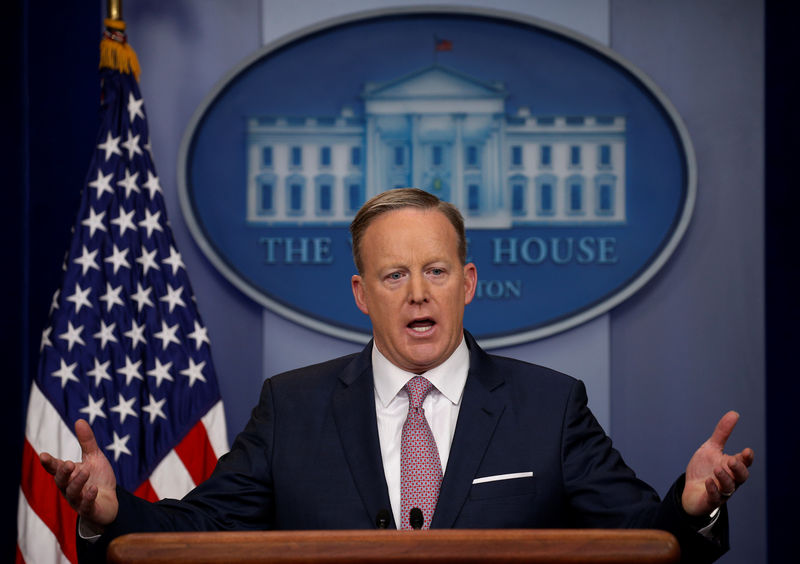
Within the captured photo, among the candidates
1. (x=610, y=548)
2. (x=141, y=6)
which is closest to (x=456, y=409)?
(x=610, y=548)

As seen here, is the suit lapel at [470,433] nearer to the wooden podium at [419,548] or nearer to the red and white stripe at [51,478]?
the wooden podium at [419,548]

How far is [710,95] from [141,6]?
2.03m

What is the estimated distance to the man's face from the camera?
1.72 m

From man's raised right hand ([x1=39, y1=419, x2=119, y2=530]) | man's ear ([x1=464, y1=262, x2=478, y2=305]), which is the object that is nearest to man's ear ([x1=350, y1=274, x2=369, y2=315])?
man's ear ([x1=464, y1=262, x2=478, y2=305])

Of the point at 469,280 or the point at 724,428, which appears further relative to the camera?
the point at 469,280

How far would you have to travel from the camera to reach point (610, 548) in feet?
2.81

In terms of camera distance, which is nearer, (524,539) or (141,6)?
(524,539)

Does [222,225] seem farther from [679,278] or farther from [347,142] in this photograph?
[679,278]

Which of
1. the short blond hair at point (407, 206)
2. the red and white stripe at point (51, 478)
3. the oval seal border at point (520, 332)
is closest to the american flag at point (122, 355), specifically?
the red and white stripe at point (51, 478)

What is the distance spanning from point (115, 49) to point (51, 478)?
1335mm

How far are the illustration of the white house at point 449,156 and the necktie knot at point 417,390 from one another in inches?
47.7

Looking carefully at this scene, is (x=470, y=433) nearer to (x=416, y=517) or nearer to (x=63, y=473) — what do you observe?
(x=416, y=517)

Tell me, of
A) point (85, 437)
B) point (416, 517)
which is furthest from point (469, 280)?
point (85, 437)

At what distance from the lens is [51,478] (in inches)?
95.3
